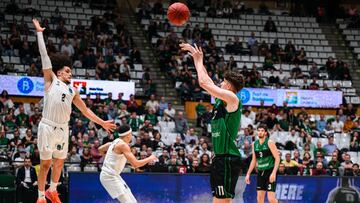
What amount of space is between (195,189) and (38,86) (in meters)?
8.83

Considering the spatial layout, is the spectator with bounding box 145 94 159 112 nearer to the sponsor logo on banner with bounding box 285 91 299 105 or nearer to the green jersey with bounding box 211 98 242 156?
the sponsor logo on banner with bounding box 285 91 299 105

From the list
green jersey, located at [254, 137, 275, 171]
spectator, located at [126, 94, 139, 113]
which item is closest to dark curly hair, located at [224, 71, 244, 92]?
green jersey, located at [254, 137, 275, 171]

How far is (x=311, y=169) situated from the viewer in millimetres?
20547

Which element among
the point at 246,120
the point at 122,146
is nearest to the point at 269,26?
the point at 246,120

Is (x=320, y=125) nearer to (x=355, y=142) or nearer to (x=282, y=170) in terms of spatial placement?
(x=355, y=142)

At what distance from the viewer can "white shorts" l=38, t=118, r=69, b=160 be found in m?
9.93

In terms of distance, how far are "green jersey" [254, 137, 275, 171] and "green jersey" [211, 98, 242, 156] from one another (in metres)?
6.79

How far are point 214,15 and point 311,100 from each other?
7.18 m

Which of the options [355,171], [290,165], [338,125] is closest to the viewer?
[290,165]

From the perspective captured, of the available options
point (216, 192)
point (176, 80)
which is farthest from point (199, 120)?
point (216, 192)

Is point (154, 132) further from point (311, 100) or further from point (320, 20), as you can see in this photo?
point (320, 20)

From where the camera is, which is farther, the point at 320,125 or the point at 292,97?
the point at 292,97

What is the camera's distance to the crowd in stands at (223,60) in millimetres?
27188

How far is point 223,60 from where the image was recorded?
2880 cm
